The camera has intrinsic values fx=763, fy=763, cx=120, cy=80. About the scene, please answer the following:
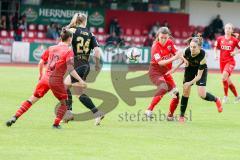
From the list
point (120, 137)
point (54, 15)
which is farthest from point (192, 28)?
point (120, 137)

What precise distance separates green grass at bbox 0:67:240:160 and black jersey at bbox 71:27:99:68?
133cm

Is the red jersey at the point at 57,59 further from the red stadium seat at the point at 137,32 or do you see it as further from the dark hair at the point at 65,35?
the red stadium seat at the point at 137,32

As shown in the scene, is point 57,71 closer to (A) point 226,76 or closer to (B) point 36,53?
(A) point 226,76

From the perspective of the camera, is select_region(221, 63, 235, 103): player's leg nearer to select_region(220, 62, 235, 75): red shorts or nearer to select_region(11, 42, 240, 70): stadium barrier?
select_region(220, 62, 235, 75): red shorts

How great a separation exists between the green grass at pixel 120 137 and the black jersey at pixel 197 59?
1.25 meters

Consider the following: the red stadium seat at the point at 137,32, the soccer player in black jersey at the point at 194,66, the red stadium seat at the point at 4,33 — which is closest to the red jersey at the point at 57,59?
the soccer player in black jersey at the point at 194,66

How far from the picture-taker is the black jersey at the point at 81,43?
50.1ft

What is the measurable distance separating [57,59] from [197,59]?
342 cm

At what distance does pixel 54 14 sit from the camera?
148 feet

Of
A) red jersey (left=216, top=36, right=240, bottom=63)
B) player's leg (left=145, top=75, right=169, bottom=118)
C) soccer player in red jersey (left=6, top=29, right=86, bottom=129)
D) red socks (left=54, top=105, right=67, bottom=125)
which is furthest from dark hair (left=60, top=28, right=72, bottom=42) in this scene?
red jersey (left=216, top=36, right=240, bottom=63)

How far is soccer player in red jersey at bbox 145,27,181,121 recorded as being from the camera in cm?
1666

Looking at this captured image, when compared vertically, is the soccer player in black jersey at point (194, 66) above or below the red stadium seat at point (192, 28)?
below

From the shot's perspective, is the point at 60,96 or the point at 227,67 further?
the point at 227,67

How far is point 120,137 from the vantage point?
13617 millimetres
